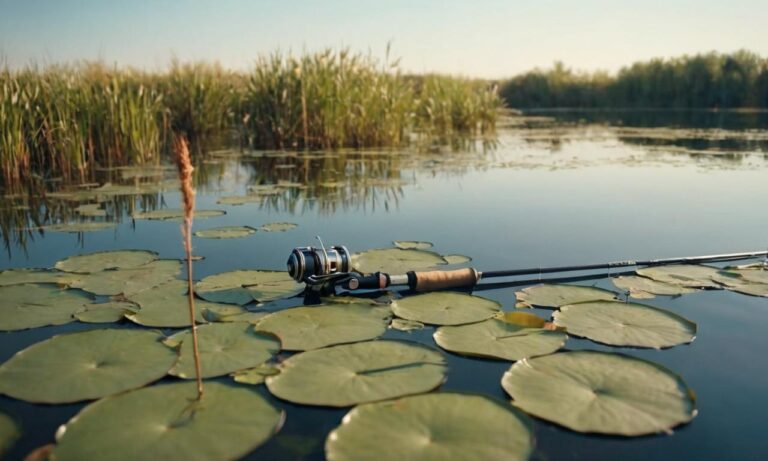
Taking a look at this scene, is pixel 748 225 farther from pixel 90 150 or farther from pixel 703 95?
pixel 703 95

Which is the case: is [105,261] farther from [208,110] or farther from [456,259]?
[208,110]

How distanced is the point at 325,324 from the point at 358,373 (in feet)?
1.49

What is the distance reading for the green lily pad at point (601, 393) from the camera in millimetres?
1596

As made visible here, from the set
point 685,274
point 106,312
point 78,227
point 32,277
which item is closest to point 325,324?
point 106,312

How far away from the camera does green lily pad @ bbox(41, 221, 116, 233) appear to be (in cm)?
421

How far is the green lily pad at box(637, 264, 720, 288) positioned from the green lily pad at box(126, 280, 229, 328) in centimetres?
216

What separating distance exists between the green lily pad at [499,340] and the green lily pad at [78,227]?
310 centimetres

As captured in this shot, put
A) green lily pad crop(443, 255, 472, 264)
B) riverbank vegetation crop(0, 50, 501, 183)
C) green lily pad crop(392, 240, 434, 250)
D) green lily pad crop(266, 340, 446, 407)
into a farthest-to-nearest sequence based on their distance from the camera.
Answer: riverbank vegetation crop(0, 50, 501, 183), green lily pad crop(392, 240, 434, 250), green lily pad crop(443, 255, 472, 264), green lily pad crop(266, 340, 446, 407)

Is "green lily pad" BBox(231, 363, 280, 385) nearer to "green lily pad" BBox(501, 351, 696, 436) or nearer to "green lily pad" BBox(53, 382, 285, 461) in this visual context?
"green lily pad" BBox(53, 382, 285, 461)

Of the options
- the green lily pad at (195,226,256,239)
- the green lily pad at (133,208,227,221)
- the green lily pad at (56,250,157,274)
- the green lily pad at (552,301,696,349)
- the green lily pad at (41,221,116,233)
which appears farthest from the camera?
the green lily pad at (133,208,227,221)

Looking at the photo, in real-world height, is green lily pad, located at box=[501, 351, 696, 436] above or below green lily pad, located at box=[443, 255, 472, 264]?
below

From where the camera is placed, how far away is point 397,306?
2529 millimetres

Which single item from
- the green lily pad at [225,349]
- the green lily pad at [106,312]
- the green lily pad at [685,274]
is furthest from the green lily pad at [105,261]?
the green lily pad at [685,274]

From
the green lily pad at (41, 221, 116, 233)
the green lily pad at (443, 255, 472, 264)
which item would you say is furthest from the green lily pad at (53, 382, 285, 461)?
the green lily pad at (41, 221, 116, 233)
